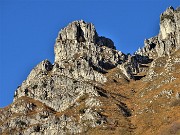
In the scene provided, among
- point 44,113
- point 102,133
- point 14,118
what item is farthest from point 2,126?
point 102,133

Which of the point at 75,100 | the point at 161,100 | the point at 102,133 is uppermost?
the point at 75,100

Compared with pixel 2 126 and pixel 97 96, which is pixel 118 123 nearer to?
pixel 97 96

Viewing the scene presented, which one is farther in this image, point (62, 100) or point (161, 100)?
point (62, 100)

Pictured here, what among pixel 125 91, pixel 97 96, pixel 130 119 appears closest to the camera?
pixel 130 119

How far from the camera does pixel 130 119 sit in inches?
6781

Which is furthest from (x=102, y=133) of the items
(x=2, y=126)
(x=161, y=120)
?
(x=2, y=126)

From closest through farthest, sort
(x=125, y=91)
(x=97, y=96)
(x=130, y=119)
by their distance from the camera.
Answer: (x=130, y=119), (x=97, y=96), (x=125, y=91)

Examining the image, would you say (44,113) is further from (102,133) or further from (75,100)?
(102,133)

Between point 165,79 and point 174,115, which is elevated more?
point 165,79

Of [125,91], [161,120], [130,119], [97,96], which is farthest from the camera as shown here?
[125,91]

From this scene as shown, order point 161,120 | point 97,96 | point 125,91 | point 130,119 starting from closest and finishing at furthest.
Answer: point 161,120, point 130,119, point 97,96, point 125,91

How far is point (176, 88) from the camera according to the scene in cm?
17438

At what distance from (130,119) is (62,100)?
3483 centimetres

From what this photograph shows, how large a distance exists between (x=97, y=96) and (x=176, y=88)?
3096cm
